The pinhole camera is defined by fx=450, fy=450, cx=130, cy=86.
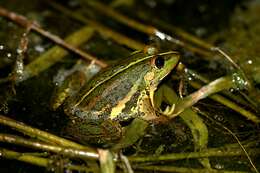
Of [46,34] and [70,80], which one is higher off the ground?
[46,34]

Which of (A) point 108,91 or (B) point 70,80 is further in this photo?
(B) point 70,80

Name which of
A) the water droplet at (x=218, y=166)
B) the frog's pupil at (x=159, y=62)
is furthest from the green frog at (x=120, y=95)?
the water droplet at (x=218, y=166)

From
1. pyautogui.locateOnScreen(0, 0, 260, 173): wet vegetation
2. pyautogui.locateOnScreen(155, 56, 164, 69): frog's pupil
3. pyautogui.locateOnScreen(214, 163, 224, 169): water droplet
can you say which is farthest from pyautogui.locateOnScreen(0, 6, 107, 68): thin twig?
pyautogui.locateOnScreen(214, 163, 224, 169): water droplet

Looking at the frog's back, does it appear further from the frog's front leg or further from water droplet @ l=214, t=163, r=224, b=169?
water droplet @ l=214, t=163, r=224, b=169

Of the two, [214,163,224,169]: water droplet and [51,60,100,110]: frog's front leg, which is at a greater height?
[51,60,100,110]: frog's front leg

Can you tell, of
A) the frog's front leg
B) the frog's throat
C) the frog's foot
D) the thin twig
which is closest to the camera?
the frog's foot

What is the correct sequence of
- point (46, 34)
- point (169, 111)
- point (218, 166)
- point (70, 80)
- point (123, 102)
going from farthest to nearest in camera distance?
point (46, 34), point (70, 80), point (123, 102), point (169, 111), point (218, 166)

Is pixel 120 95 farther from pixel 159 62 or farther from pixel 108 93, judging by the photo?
pixel 159 62

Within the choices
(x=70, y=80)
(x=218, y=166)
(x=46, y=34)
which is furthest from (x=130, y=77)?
(x=46, y=34)
